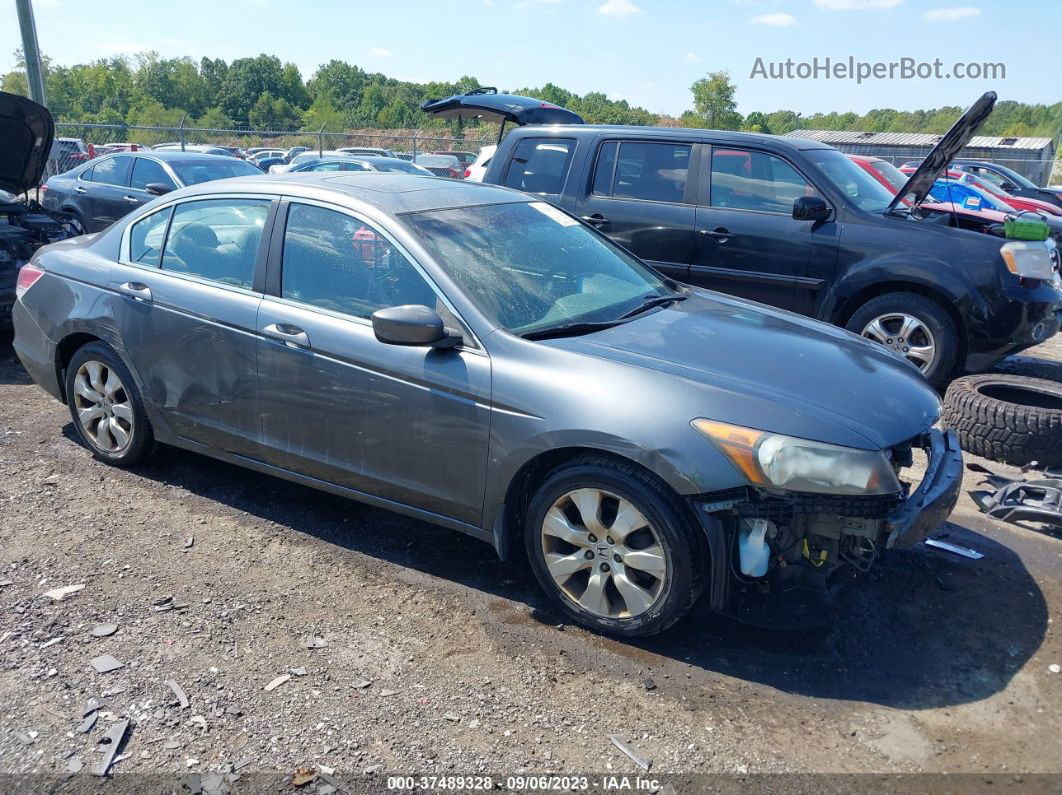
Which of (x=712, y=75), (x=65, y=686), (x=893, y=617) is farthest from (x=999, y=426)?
(x=712, y=75)

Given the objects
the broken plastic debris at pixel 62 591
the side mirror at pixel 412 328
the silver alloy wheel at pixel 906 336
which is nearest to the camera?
the side mirror at pixel 412 328

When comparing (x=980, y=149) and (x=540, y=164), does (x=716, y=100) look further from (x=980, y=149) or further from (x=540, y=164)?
(x=540, y=164)

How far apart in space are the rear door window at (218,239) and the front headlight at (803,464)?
247cm

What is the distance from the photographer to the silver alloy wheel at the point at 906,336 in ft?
20.7

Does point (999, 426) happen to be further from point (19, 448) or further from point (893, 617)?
point (19, 448)

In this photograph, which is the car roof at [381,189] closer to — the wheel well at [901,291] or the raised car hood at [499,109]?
the wheel well at [901,291]

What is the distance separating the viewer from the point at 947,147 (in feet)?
21.8

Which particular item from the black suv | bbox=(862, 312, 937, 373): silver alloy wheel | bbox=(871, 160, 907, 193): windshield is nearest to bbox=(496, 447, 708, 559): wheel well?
the black suv

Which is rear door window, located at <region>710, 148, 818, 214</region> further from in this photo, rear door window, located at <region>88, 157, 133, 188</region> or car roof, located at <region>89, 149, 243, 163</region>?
rear door window, located at <region>88, 157, 133, 188</region>

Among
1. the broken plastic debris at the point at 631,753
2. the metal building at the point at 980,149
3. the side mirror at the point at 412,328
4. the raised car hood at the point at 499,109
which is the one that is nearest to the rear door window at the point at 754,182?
the raised car hood at the point at 499,109

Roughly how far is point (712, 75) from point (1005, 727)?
53.2 metres

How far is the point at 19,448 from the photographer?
5.21 meters

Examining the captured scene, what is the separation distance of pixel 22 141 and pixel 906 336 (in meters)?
7.45

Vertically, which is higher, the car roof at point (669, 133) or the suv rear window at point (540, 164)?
the car roof at point (669, 133)
